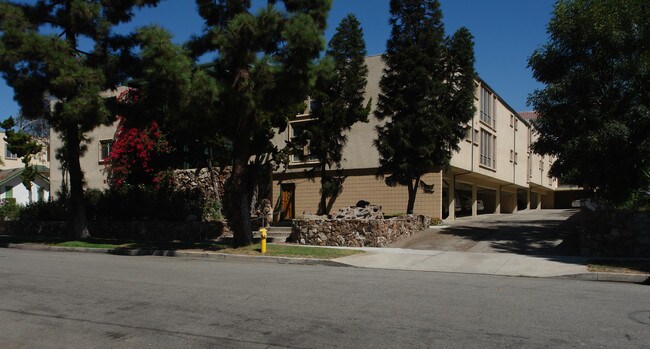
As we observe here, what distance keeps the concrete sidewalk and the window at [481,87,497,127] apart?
17.4 m

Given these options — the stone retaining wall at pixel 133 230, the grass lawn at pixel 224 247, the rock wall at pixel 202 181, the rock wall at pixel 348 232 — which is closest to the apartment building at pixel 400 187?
the rock wall at pixel 202 181

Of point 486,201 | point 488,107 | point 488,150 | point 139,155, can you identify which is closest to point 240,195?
point 139,155

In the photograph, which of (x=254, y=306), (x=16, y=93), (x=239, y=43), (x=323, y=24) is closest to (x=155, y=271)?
(x=254, y=306)

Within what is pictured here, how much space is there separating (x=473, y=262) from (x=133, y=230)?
49.0ft

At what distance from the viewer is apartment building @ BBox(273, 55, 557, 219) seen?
26.0 m

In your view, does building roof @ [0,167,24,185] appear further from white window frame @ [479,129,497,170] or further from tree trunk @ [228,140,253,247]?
white window frame @ [479,129,497,170]

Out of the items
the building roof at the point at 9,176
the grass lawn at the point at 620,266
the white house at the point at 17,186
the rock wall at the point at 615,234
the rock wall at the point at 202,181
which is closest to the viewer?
the grass lawn at the point at 620,266

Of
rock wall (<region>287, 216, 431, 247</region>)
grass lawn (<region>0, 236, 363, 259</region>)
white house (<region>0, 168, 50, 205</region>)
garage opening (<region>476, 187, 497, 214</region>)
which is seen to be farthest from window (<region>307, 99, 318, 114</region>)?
white house (<region>0, 168, 50, 205</region>)

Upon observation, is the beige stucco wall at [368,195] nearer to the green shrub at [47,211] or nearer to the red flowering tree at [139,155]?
the red flowering tree at [139,155]

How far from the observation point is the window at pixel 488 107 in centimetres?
3189

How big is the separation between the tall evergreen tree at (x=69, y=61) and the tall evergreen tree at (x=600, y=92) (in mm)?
14329

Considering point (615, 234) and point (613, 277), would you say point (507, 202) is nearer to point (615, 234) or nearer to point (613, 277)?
point (615, 234)

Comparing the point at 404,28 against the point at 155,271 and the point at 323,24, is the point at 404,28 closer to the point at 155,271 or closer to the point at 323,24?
the point at 323,24

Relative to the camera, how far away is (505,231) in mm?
20922
